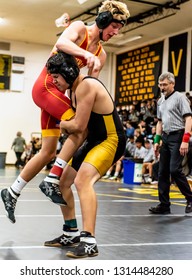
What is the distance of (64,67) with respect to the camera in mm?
3031

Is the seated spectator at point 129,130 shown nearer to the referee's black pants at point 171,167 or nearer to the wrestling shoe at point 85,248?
the referee's black pants at point 171,167

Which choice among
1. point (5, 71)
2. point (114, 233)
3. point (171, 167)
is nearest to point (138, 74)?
point (5, 71)

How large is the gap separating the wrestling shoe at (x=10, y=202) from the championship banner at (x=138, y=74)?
517 inches

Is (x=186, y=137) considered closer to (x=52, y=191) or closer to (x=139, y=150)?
(x=52, y=191)

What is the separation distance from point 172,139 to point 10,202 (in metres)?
2.54

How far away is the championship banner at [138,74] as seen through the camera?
1662 cm

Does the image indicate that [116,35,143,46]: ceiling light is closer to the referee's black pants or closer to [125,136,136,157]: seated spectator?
[125,136,136,157]: seated spectator

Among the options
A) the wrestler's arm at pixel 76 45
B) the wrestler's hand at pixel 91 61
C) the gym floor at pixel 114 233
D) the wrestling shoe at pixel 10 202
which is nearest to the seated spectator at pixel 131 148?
the gym floor at pixel 114 233

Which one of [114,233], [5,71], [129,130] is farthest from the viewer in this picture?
[5,71]

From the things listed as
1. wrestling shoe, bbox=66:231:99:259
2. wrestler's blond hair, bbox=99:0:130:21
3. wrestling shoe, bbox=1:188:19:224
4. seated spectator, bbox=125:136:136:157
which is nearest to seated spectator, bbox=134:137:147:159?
seated spectator, bbox=125:136:136:157

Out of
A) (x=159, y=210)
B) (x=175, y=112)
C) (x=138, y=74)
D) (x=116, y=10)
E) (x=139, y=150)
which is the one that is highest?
(x=138, y=74)

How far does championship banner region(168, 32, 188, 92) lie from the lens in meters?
15.2

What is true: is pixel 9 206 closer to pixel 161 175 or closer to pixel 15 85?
pixel 161 175

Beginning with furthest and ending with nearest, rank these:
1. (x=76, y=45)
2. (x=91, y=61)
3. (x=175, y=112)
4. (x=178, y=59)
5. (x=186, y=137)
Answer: (x=178, y=59)
(x=175, y=112)
(x=186, y=137)
(x=76, y=45)
(x=91, y=61)
